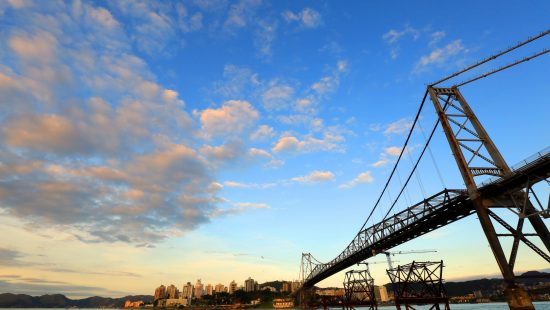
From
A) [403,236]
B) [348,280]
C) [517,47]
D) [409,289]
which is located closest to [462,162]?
[517,47]

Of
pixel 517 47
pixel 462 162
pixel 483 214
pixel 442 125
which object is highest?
pixel 517 47

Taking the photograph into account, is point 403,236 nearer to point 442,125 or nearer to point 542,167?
point 442,125

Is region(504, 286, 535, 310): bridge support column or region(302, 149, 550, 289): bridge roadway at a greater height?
region(302, 149, 550, 289): bridge roadway

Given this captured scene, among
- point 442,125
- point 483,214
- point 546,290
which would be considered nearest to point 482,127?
point 442,125

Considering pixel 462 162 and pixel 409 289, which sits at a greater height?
pixel 462 162

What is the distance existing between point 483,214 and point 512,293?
6.43m

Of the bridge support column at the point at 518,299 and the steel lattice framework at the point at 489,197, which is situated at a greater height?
the steel lattice framework at the point at 489,197

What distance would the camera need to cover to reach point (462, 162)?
29.2 m

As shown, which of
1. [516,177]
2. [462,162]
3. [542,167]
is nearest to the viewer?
[542,167]

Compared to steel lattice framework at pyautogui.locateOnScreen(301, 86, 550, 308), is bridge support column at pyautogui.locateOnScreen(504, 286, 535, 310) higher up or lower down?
lower down

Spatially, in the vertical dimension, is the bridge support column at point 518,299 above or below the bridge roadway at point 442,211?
below

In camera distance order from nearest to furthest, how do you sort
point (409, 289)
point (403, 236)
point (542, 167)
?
point (542, 167) → point (403, 236) → point (409, 289)

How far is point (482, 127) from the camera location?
32406 mm

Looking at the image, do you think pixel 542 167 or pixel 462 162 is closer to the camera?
pixel 542 167
